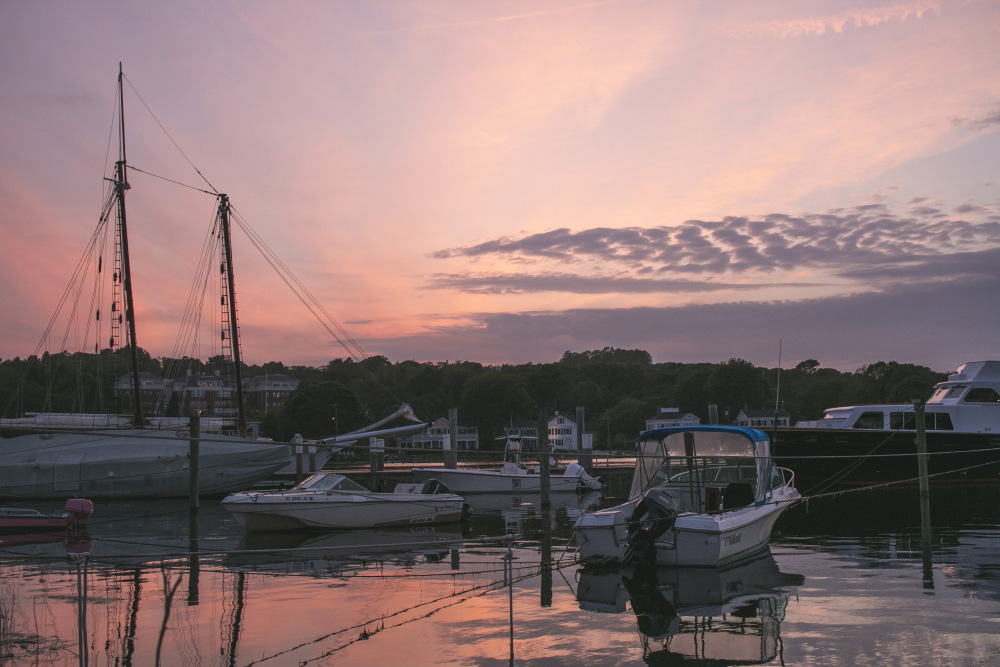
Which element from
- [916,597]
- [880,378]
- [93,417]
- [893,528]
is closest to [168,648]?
A: [916,597]

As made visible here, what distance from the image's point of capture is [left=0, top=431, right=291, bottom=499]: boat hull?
123ft

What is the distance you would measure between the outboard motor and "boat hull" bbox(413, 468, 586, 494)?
73.1ft

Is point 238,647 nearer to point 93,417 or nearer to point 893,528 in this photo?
point 893,528

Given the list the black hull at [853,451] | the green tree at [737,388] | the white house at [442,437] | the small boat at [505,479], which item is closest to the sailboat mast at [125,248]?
the small boat at [505,479]

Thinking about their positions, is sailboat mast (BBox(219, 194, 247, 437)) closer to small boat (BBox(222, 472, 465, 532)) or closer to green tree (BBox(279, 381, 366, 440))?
small boat (BBox(222, 472, 465, 532))

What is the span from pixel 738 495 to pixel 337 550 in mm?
8705

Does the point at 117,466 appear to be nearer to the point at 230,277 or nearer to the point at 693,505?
the point at 230,277

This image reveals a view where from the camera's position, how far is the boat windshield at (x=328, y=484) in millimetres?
25031

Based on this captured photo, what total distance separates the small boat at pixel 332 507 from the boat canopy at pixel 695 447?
928 centimetres

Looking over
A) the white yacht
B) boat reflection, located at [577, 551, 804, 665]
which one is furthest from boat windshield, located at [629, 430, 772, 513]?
the white yacht

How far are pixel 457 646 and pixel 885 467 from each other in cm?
3408

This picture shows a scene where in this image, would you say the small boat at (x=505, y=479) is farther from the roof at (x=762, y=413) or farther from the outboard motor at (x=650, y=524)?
the roof at (x=762, y=413)

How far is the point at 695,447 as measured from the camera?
19.1 metres

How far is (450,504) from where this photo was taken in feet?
89.2
